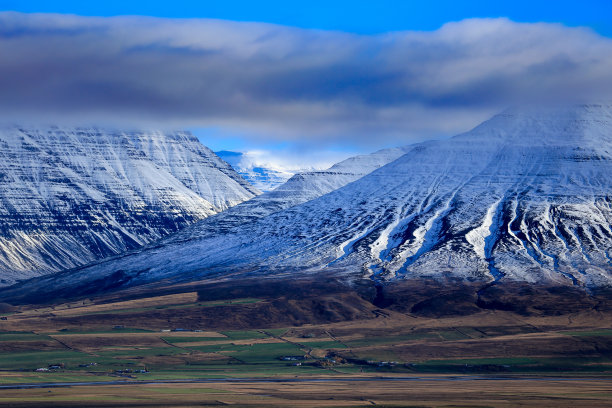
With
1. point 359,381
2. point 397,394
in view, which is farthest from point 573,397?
point 359,381

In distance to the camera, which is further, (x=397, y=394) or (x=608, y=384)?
(x=608, y=384)

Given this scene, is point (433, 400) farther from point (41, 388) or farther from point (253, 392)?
point (41, 388)

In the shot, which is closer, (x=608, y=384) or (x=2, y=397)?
(x=2, y=397)

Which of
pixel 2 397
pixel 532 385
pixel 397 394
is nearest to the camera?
pixel 2 397

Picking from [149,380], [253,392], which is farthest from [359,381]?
[149,380]

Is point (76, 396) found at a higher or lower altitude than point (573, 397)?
higher

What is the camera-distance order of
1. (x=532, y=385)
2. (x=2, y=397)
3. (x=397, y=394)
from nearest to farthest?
(x=2, y=397), (x=397, y=394), (x=532, y=385)

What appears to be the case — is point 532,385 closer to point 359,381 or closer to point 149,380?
point 359,381

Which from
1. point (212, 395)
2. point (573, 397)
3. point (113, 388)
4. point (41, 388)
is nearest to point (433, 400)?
point (573, 397)

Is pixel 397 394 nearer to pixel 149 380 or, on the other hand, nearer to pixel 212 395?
pixel 212 395
